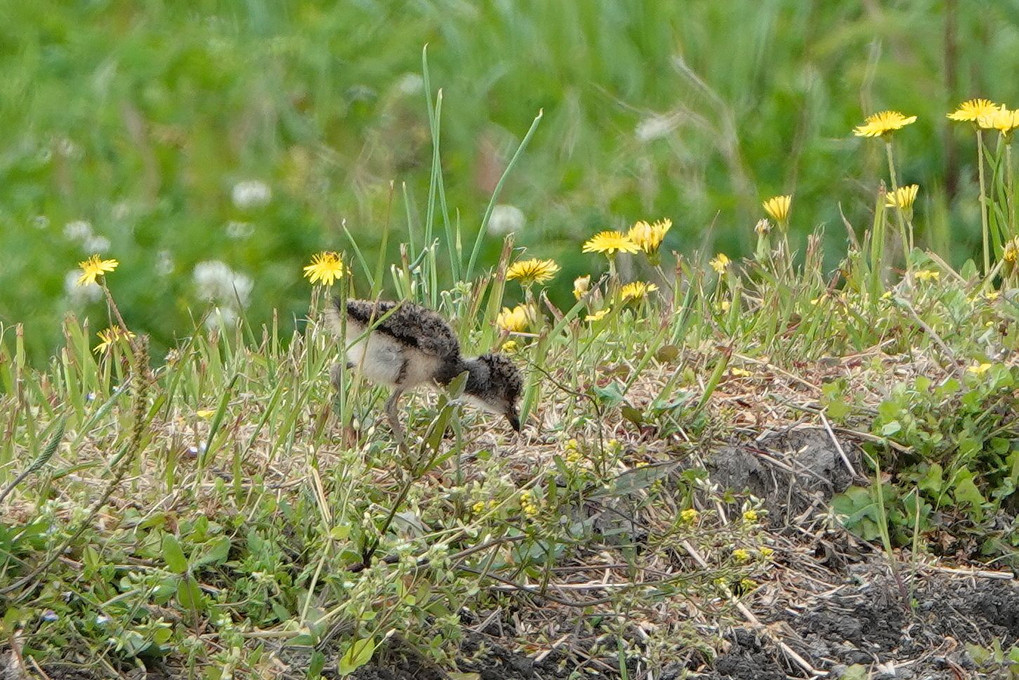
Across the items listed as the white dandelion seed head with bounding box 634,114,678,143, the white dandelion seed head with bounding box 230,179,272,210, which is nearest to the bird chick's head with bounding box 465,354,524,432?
the white dandelion seed head with bounding box 230,179,272,210

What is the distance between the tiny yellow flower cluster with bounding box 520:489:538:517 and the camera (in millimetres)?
2932

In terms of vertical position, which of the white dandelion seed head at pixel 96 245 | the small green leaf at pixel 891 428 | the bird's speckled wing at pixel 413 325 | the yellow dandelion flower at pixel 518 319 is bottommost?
the white dandelion seed head at pixel 96 245

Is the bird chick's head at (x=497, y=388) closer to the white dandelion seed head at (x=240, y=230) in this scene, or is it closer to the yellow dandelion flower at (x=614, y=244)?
the yellow dandelion flower at (x=614, y=244)

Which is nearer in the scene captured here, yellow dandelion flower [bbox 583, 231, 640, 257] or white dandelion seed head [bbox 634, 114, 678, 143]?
yellow dandelion flower [bbox 583, 231, 640, 257]

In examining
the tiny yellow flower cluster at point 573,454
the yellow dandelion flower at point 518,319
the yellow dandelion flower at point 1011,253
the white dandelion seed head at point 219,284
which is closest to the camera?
the tiny yellow flower cluster at point 573,454

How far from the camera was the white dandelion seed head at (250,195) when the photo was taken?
20.0 feet

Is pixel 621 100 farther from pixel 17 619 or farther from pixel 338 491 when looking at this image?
pixel 17 619

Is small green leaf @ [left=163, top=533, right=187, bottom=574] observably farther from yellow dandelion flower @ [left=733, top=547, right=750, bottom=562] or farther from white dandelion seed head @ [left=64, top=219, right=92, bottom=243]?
white dandelion seed head @ [left=64, top=219, right=92, bottom=243]

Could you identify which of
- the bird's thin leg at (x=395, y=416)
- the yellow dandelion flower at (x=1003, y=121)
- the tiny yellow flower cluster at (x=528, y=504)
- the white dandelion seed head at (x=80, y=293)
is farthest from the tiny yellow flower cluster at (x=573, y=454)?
the white dandelion seed head at (x=80, y=293)

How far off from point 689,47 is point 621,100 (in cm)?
44

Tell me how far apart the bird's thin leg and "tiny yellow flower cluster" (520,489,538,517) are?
311mm

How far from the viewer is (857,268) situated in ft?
14.0

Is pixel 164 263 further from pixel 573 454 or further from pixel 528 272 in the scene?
pixel 573 454

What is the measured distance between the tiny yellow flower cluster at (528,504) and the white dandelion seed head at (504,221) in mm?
2971
